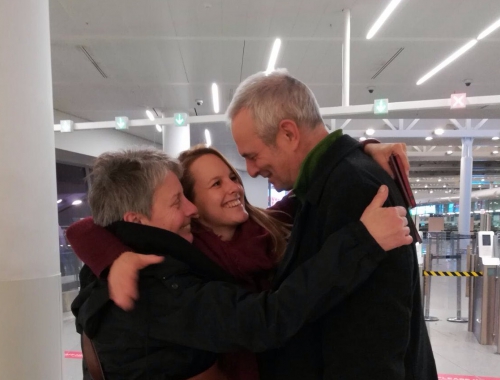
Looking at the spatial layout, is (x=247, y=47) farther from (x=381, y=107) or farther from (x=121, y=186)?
(x=121, y=186)

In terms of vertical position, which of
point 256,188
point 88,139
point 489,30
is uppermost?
point 489,30

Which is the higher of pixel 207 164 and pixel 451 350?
pixel 207 164

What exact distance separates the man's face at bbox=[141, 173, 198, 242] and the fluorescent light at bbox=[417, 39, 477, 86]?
6801mm

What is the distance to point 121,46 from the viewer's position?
659cm

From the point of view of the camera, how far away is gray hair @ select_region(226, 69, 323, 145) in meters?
1.23

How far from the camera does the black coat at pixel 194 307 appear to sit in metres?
0.97

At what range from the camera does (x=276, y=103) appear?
1.23 metres

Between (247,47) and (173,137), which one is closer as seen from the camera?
(247,47)

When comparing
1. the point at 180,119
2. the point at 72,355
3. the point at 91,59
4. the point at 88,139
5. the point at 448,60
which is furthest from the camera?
the point at 88,139

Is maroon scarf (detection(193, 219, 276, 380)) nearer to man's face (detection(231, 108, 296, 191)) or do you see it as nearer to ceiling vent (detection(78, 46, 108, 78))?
man's face (detection(231, 108, 296, 191))

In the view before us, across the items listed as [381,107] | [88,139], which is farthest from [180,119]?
[88,139]

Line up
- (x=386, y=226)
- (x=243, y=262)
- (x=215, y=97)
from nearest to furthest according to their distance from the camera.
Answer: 1. (x=386, y=226)
2. (x=243, y=262)
3. (x=215, y=97)

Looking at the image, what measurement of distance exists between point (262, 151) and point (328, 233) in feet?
1.27

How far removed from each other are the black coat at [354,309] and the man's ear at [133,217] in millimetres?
451
